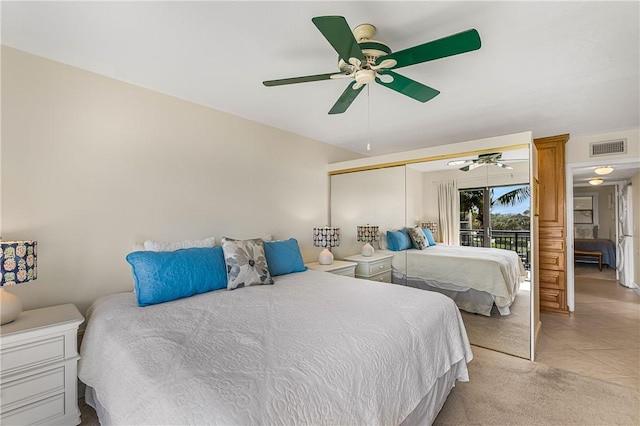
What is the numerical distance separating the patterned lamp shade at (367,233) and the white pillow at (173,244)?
2.05m

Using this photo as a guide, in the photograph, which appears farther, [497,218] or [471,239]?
[471,239]

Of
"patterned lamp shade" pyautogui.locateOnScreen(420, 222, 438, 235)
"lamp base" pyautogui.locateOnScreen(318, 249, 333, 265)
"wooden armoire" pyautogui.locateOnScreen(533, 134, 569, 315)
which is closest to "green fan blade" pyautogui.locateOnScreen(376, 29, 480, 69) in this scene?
"patterned lamp shade" pyautogui.locateOnScreen(420, 222, 438, 235)

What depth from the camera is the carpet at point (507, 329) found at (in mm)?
2697

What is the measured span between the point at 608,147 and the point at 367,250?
342cm

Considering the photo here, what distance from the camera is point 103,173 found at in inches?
90.4

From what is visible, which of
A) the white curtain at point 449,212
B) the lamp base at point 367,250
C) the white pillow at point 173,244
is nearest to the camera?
the white pillow at point 173,244

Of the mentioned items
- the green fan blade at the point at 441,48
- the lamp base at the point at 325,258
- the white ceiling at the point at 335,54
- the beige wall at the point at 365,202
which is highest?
the white ceiling at the point at 335,54

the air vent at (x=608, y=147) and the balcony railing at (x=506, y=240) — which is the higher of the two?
the air vent at (x=608, y=147)

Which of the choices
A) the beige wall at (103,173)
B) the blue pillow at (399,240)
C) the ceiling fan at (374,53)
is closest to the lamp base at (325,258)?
the blue pillow at (399,240)

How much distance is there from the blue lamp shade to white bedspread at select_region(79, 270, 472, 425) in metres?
0.40

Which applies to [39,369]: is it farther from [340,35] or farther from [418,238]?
[418,238]

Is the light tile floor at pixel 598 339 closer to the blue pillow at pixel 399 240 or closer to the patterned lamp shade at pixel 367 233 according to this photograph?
the blue pillow at pixel 399 240

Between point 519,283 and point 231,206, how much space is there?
306cm

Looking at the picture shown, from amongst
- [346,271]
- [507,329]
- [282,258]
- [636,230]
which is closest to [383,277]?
[346,271]
